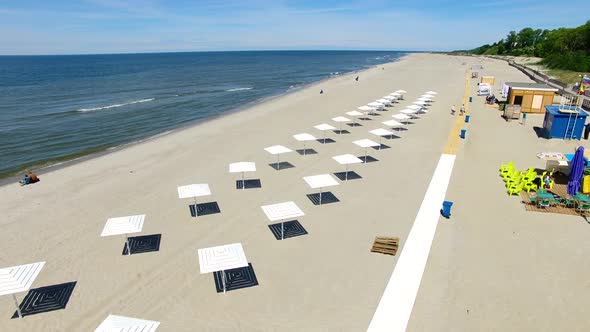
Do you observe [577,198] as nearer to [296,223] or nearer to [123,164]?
[296,223]

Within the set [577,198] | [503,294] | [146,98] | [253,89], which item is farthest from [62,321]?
[253,89]

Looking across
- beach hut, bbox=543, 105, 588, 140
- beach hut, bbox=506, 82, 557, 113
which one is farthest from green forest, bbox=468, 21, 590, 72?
beach hut, bbox=543, 105, 588, 140

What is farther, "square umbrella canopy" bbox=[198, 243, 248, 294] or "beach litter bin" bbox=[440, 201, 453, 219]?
"beach litter bin" bbox=[440, 201, 453, 219]

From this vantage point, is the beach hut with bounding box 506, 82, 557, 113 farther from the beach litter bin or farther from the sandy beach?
the beach litter bin

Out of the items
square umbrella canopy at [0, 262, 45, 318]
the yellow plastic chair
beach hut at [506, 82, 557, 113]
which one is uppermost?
beach hut at [506, 82, 557, 113]

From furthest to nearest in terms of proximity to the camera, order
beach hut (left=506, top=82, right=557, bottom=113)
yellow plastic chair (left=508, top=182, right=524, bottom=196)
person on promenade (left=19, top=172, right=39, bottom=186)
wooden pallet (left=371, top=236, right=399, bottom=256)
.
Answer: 1. beach hut (left=506, top=82, right=557, bottom=113)
2. person on promenade (left=19, top=172, right=39, bottom=186)
3. yellow plastic chair (left=508, top=182, right=524, bottom=196)
4. wooden pallet (left=371, top=236, right=399, bottom=256)

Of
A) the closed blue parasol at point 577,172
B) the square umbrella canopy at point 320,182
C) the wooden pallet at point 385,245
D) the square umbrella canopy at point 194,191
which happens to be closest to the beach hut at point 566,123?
the closed blue parasol at point 577,172
